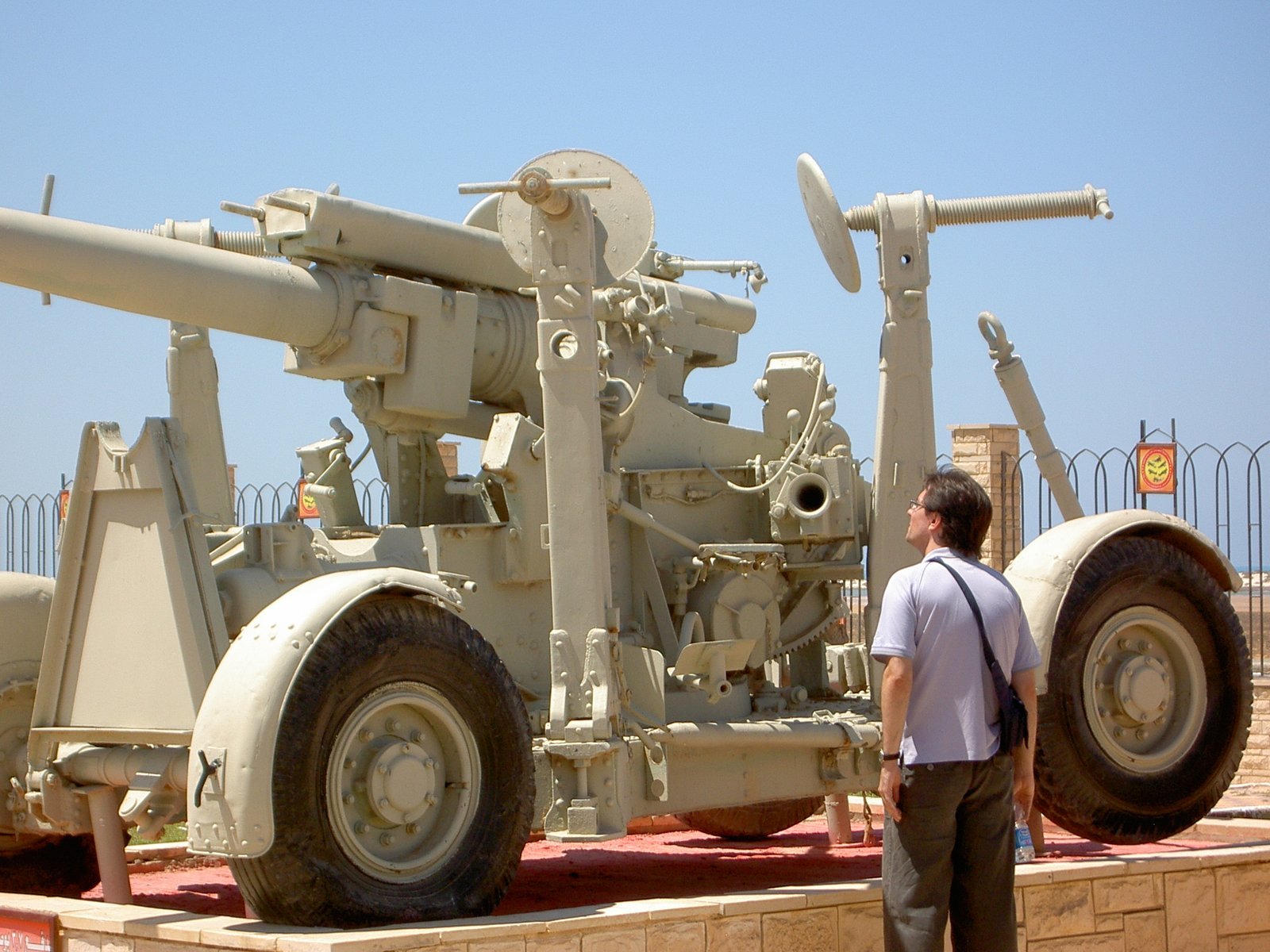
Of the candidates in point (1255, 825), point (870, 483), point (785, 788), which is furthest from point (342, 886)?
point (1255, 825)

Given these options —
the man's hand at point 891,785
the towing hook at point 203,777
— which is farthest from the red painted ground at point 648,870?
the man's hand at point 891,785

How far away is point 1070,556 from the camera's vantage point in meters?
8.18

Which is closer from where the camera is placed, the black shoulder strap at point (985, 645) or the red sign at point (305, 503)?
the black shoulder strap at point (985, 645)

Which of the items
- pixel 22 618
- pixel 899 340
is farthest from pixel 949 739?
pixel 22 618

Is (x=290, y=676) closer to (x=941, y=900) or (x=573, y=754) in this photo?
(x=573, y=754)

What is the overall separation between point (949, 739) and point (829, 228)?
3.48 metres

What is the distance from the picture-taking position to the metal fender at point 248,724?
18.8 feet

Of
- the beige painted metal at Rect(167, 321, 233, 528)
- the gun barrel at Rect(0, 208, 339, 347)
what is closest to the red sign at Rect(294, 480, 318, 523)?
the beige painted metal at Rect(167, 321, 233, 528)

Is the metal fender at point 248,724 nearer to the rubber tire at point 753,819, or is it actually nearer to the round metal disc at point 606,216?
the round metal disc at point 606,216

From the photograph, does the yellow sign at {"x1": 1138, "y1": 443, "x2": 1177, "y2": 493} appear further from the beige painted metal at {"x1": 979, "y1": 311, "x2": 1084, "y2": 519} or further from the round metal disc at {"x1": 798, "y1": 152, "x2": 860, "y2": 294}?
the round metal disc at {"x1": 798, "y1": 152, "x2": 860, "y2": 294}

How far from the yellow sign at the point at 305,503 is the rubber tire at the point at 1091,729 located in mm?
3358

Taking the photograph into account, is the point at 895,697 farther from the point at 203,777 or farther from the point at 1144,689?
the point at 1144,689

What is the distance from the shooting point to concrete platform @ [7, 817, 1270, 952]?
19.0 feet

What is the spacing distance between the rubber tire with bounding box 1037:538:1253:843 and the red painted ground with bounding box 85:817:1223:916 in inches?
8.6
